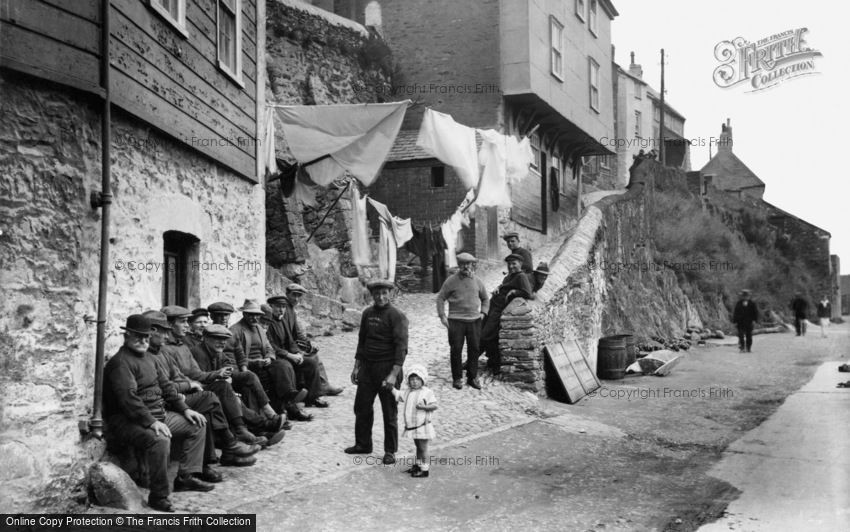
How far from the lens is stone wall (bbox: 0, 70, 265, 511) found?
230 inches

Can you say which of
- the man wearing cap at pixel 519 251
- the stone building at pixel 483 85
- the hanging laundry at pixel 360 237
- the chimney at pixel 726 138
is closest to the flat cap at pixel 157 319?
the man wearing cap at pixel 519 251

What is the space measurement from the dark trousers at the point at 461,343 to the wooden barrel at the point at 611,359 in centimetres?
520

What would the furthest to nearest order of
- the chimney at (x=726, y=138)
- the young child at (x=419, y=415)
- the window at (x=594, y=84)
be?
1. the chimney at (x=726, y=138)
2. the window at (x=594, y=84)
3. the young child at (x=419, y=415)

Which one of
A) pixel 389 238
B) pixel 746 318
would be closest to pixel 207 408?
pixel 389 238

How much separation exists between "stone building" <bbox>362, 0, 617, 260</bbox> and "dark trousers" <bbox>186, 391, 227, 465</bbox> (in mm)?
15379

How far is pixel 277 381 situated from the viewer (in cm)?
909

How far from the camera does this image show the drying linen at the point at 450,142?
54.6ft

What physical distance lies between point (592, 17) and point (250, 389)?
24263mm

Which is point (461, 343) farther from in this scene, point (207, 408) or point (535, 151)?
point (535, 151)

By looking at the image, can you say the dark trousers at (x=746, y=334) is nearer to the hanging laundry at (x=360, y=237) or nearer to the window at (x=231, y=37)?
the hanging laundry at (x=360, y=237)

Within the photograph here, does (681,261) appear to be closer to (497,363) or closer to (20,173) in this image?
(497,363)

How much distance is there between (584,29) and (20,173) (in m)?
24.6

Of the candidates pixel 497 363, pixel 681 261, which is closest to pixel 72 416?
pixel 497 363

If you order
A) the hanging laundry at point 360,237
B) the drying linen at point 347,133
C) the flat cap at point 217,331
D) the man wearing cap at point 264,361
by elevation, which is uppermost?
the drying linen at point 347,133
